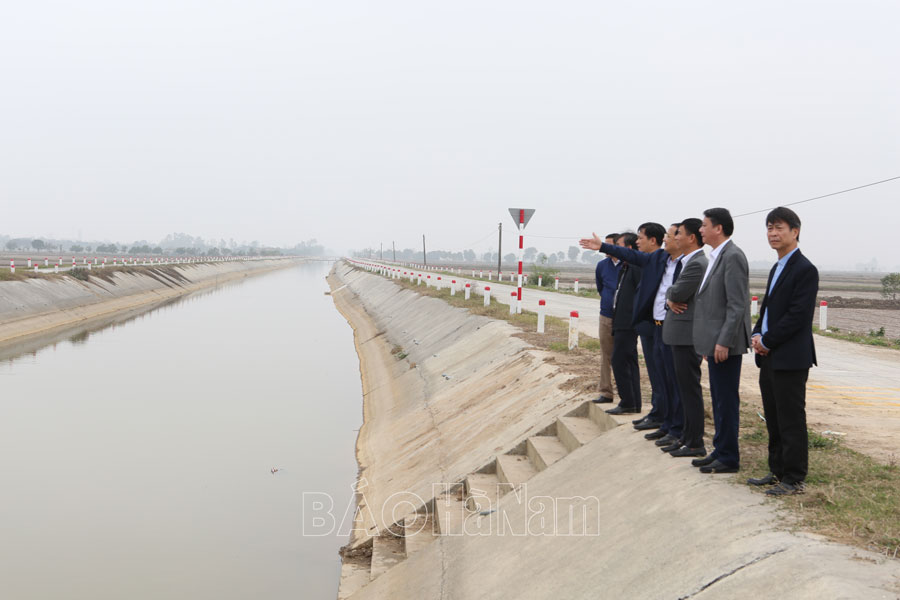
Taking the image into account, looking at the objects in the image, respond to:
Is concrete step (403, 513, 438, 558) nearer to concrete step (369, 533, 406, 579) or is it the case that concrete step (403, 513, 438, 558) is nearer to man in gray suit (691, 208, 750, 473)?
concrete step (369, 533, 406, 579)

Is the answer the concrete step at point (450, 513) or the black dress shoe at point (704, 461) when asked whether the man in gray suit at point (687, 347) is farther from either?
the concrete step at point (450, 513)

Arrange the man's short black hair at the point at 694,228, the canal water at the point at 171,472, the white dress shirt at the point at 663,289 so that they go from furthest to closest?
the canal water at the point at 171,472 → the white dress shirt at the point at 663,289 → the man's short black hair at the point at 694,228

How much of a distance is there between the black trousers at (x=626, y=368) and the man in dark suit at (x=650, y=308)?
260mm

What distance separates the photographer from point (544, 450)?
6953 millimetres

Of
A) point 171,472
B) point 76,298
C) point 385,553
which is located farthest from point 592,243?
point 76,298

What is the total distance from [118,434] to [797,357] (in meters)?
12.4

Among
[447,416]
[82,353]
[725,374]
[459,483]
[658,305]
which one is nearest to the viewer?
[725,374]

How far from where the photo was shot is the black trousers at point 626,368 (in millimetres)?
6602

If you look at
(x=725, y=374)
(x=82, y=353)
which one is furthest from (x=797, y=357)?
(x=82, y=353)

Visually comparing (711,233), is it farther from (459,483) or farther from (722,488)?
(459,483)

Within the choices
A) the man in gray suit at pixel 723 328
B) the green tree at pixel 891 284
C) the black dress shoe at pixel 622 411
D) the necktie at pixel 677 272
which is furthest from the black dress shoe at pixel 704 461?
the green tree at pixel 891 284

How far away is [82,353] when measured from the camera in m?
22.5

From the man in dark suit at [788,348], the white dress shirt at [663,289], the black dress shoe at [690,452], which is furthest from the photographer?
the white dress shirt at [663,289]

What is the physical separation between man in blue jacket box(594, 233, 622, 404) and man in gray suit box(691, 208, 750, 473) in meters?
1.94
